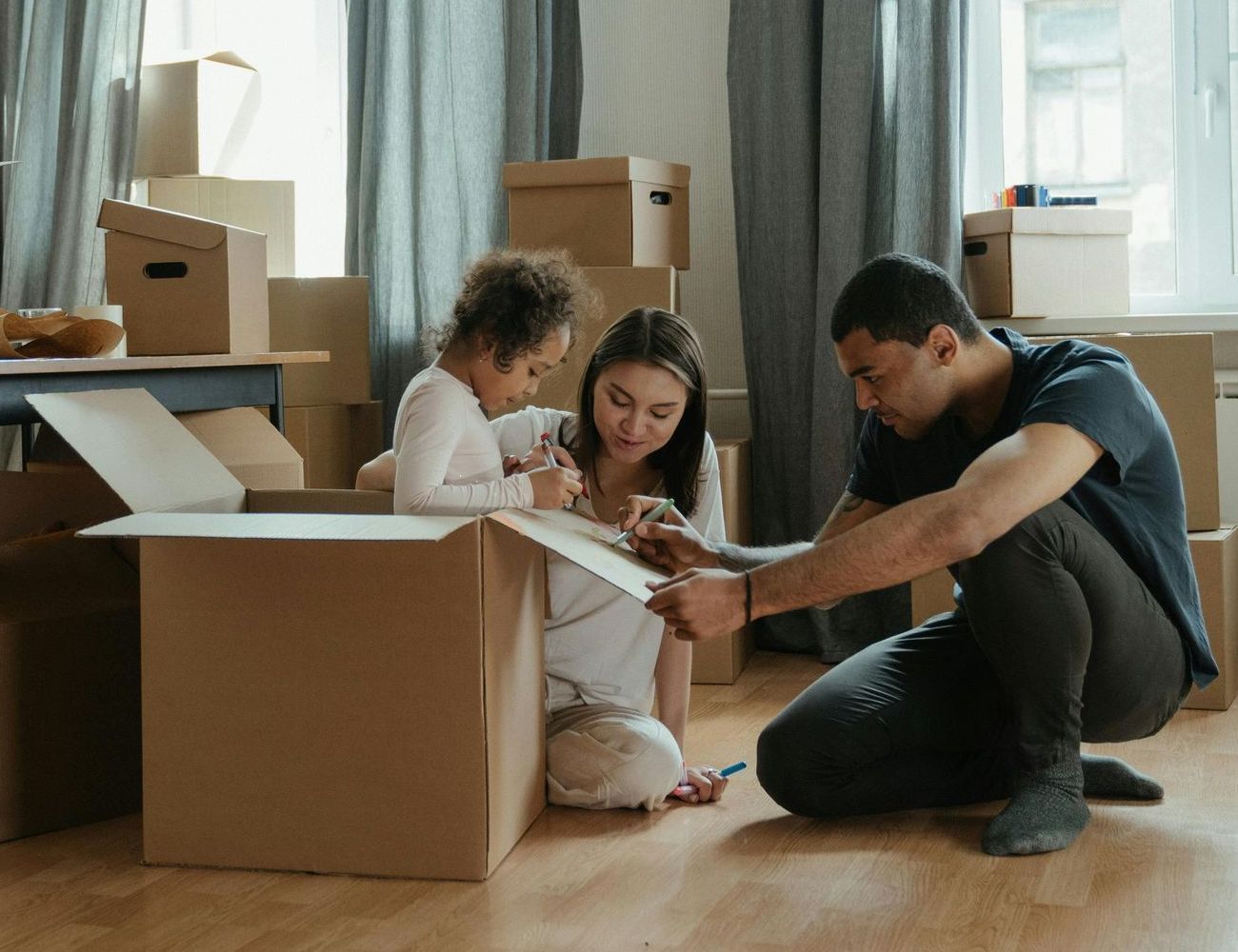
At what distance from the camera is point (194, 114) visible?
3312mm

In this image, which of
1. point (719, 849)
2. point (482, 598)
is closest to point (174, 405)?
point (482, 598)

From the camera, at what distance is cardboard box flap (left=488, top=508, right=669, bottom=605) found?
1468 millimetres

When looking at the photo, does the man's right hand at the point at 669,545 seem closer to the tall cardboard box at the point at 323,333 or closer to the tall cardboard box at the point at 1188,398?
the tall cardboard box at the point at 1188,398

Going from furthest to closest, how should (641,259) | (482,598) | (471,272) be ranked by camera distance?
(641,259), (471,272), (482,598)

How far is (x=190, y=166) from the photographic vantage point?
10.9ft

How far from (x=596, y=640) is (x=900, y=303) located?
0.68 metres

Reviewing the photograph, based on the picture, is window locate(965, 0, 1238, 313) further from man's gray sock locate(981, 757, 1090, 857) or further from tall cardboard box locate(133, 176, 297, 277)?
man's gray sock locate(981, 757, 1090, 857)

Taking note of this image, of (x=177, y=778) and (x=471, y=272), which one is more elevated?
(x=471, y=272)

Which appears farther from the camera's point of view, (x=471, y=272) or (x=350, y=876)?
(x=471, y=272)

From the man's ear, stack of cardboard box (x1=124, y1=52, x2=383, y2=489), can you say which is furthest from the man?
stack of cardboard box (x1=124, y1=52, x2=383, y2=489)

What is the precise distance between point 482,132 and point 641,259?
0.66 m

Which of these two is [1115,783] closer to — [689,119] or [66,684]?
[66,684]

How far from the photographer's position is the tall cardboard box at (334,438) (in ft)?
10.2

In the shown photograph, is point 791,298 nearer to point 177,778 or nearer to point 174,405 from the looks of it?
point 174,405
